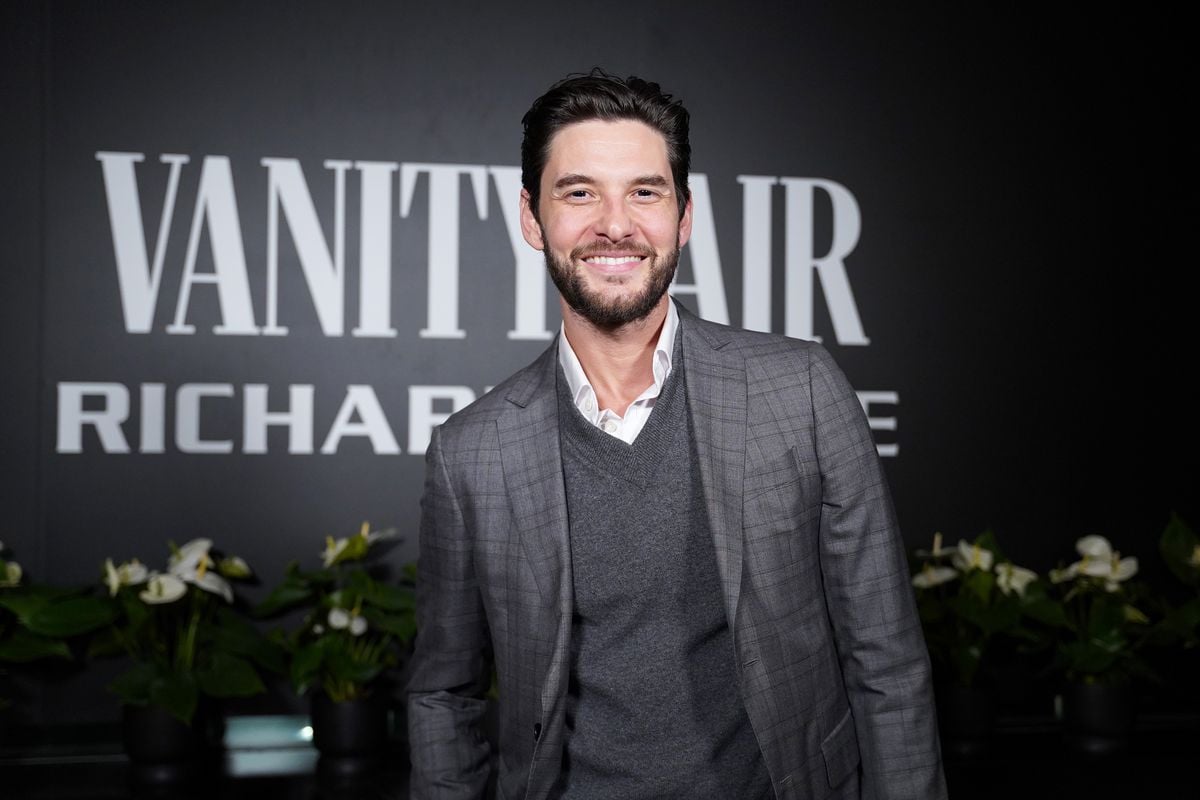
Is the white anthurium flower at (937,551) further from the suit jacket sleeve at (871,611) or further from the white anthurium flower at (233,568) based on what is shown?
the white anthurium flower at (233,568)

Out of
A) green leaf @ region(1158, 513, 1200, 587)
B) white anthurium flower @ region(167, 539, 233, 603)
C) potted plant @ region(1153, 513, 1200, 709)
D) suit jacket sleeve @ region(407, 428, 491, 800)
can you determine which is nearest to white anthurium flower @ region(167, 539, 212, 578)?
white anthurium flower @ region(167, 539, 233, 603)

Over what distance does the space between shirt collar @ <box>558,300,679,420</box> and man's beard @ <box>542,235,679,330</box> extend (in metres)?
0.08

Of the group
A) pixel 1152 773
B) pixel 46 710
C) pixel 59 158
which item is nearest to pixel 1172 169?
pixel 1152 773

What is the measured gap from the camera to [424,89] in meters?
3.23

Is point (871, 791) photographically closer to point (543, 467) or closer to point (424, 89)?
point (543, 467)

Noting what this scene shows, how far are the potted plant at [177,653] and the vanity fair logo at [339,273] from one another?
43 centimetres

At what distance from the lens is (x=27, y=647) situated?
2.78 meters

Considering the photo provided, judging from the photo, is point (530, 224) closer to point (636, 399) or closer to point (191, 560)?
point (636, 399)

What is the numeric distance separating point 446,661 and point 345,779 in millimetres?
1354

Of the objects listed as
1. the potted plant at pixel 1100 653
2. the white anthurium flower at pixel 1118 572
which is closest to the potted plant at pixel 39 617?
the potted plant at pixel 1100 653

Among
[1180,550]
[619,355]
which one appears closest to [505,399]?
[619,355]

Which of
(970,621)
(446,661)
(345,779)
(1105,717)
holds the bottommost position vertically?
(345,779)

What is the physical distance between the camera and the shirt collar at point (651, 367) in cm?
170

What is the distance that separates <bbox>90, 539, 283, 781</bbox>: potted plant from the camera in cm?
271
